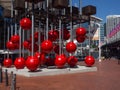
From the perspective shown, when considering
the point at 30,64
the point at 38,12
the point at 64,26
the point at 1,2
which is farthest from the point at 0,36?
the point at 30,64

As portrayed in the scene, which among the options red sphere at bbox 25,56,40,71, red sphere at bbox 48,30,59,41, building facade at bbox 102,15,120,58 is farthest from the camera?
building facade at bbox 102,15,120,58

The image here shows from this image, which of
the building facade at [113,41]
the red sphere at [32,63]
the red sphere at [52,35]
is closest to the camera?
the red sphere at [32,63]

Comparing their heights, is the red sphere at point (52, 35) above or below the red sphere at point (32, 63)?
above

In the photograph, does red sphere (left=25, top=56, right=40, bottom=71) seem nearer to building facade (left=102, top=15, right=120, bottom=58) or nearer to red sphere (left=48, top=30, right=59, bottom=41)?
red sphere (left=48, top=30, right=59, bottom=41)

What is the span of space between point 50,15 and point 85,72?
5766 millimetres

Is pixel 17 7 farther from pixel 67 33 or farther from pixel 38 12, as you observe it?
pixel 67 33

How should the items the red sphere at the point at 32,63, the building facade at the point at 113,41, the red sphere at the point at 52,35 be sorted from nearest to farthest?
the red sphere at the point at 32,63
the red sphere at the point at 52,35
the building facade at the point at 113,41

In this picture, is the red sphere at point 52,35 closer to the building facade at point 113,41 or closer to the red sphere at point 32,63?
the red sphere at point 32,63

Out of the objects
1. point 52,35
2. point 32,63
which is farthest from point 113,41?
point 32,63

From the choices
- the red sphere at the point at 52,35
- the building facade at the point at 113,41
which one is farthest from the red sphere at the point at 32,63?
the building facade at the point at 113,41

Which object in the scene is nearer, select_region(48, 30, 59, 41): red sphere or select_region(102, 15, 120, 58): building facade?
select_region(48, 30, 59, 41): red sphere

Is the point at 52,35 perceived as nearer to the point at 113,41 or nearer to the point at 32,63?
the point at 32,63

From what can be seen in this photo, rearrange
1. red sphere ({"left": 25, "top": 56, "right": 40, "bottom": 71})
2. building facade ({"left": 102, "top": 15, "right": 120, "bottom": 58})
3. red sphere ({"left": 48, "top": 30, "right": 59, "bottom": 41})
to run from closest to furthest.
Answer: red sphere ({"left": 25, "top": 56, "right": 40, "bottom": 71}), red sphere ({"left": 48, "top": 30, "right": 59, "bottom": 41}), building facade ({"left": 102, "top": 15, "right": 120, "bottom": 58})

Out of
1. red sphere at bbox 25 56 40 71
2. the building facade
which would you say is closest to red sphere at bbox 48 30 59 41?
red sphere at bbox 25 56 40 71
